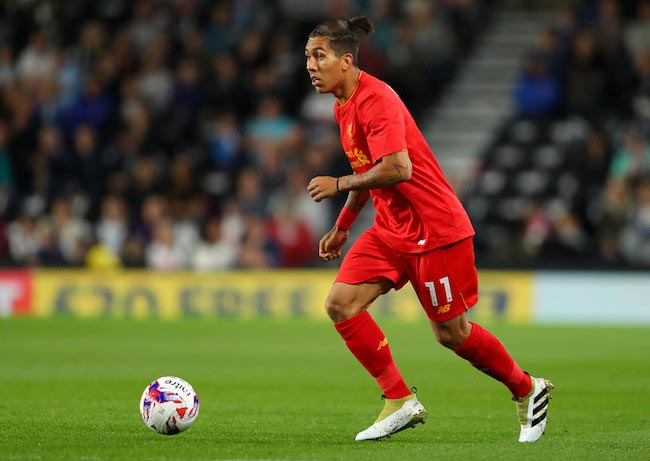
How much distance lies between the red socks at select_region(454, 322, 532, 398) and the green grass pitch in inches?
13.6

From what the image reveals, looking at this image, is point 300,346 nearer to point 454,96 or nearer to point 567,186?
point 567,186

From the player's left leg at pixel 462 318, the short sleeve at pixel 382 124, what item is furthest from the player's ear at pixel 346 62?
the player's left leg at pixel 462 318

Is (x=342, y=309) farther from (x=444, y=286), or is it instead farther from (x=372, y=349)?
(x=444, y=286)

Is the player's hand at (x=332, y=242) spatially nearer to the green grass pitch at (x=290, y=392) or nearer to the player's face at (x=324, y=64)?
the player's face at (x=324, y=64)

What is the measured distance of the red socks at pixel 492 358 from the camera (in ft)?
24.1

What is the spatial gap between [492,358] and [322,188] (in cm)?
144

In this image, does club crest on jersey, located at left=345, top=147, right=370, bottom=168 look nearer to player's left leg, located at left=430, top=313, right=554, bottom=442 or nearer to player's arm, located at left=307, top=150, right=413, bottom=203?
player's arm, located at left=307, top=150, right=413, bottom=203

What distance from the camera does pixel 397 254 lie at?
291 inches

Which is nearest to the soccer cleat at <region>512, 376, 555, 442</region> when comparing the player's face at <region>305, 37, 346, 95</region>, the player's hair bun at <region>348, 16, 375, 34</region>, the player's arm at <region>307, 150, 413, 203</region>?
the player's arm at <region>307, 150, 413, 203</region>

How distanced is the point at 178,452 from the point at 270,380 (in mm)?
4640

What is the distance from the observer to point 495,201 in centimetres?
1973

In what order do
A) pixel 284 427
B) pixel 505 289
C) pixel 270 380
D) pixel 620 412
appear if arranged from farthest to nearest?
pixel 505 289 < pixel 270 380 < pixel 620 412 < pixel 284 427

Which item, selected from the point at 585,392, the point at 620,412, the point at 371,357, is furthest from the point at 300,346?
the point at 371,357

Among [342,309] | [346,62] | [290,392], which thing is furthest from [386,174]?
[290,392]
